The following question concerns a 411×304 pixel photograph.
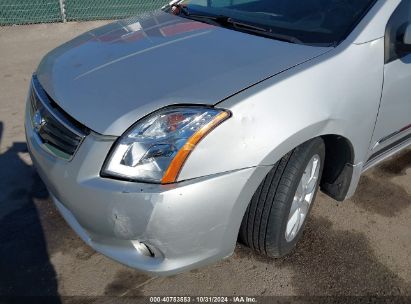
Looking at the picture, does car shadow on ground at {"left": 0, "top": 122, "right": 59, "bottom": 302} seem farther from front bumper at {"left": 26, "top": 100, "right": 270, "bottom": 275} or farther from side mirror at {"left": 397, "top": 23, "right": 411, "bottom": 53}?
side mirror at {"left": 397, "top": 23, "right": 411, "bottom": 53}

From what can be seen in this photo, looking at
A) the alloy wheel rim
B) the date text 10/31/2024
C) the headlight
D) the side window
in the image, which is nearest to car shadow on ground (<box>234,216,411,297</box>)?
the alloy wheel rim

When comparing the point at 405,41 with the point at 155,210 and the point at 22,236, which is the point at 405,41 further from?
the point at 22,236

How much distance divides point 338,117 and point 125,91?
40.5 inches

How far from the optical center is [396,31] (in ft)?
7.58

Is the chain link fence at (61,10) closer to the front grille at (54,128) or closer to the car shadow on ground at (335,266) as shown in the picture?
the front grille at (54,128)

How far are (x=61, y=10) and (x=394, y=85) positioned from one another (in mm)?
7050

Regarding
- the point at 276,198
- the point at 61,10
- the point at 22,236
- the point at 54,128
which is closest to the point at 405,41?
the point at 276,198

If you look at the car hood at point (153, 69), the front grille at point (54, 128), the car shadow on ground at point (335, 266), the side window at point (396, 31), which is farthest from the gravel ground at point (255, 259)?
the side window at point (396, 31)

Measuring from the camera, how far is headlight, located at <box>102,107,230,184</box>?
1753 millimetres

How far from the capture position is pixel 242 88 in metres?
1.86

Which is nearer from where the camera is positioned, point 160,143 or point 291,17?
point 160,143

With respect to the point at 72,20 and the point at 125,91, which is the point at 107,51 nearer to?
the point at 125,91

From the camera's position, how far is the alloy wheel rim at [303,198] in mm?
2244

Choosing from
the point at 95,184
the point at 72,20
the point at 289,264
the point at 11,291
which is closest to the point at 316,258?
the point at 289,264
